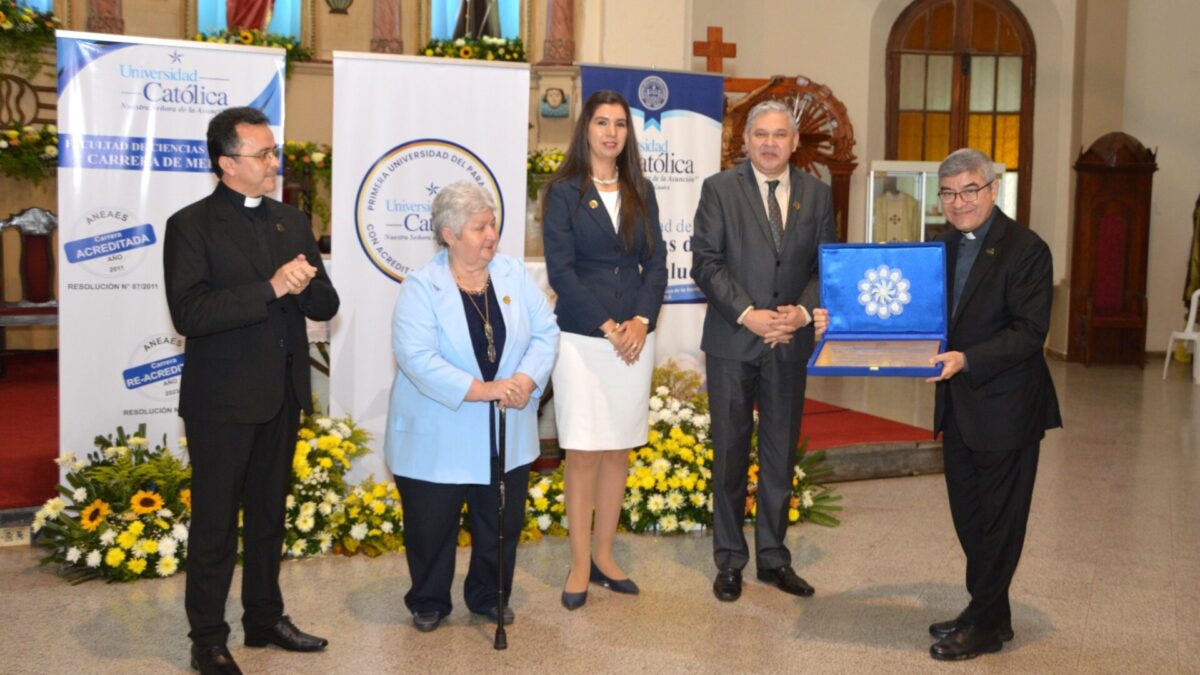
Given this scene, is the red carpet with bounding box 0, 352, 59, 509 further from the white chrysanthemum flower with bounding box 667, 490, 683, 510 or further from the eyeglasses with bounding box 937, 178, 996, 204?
the eyeglasses with bounding box 937, 178, 996, 204

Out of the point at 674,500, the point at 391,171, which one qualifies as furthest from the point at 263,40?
the point at 674,500

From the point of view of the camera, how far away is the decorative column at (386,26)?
11.6m

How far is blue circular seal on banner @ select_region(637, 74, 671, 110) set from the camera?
223 inches

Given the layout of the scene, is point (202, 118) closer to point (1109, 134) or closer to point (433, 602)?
point (433, 602)

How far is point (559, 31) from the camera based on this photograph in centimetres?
1138

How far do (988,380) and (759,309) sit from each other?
88cm

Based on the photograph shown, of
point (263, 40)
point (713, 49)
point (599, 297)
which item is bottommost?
point (599, 297)

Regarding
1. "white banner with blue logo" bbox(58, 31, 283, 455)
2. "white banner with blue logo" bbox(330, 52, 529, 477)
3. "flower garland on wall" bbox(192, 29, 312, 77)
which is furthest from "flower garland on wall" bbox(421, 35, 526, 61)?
"white banner with blue logo" bbox(58, 31, 283, 455)

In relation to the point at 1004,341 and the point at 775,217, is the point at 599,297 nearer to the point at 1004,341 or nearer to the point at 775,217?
the point at 775,217

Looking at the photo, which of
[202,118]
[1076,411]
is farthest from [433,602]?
[1076,411]

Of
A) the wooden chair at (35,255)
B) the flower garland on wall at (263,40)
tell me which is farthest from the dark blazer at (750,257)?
the flower garland on wall at (263,40)

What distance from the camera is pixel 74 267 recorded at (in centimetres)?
478

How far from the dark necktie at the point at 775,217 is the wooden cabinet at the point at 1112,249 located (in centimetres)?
913

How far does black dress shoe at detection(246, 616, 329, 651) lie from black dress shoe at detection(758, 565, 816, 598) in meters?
1.67
